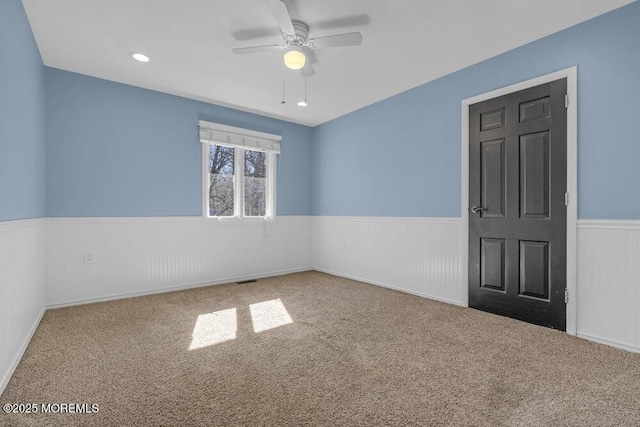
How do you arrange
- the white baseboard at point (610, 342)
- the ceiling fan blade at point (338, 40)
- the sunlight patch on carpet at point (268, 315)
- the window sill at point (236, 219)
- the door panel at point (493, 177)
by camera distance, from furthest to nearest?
the window sill at point (236, 219) → the door panel at point (493, 177) → the sunlight patch on carpet at point (268, 315) → the ceiling fan blade at point (338, 40) → the white baseboard at point (610, 342)

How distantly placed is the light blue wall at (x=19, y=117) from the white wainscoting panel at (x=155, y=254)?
22.7 inches

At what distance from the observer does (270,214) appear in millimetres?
4848

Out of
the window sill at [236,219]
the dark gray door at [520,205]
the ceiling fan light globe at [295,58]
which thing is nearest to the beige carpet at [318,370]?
the dark gray door at [520,205]

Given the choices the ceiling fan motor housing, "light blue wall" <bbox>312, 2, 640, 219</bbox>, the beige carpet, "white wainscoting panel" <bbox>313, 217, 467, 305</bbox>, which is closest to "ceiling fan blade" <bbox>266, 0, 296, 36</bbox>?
the ceiling fan motor housing

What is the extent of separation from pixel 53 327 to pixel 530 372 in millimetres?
3645

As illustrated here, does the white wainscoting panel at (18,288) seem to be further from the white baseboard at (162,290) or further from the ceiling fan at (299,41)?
the ceiling fan at (299,41)

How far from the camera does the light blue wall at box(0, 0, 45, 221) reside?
1.78 m

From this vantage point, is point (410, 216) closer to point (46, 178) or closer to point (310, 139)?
point (310, 139)

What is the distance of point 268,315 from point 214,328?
523 millimetres

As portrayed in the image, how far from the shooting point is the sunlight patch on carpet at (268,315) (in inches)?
103

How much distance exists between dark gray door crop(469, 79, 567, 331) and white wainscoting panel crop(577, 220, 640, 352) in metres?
0.13

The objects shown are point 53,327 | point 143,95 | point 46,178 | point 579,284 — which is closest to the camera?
point 579,284

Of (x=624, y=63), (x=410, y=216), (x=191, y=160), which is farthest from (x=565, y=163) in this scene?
(x=191, y=160)

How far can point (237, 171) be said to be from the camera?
4.51 m
